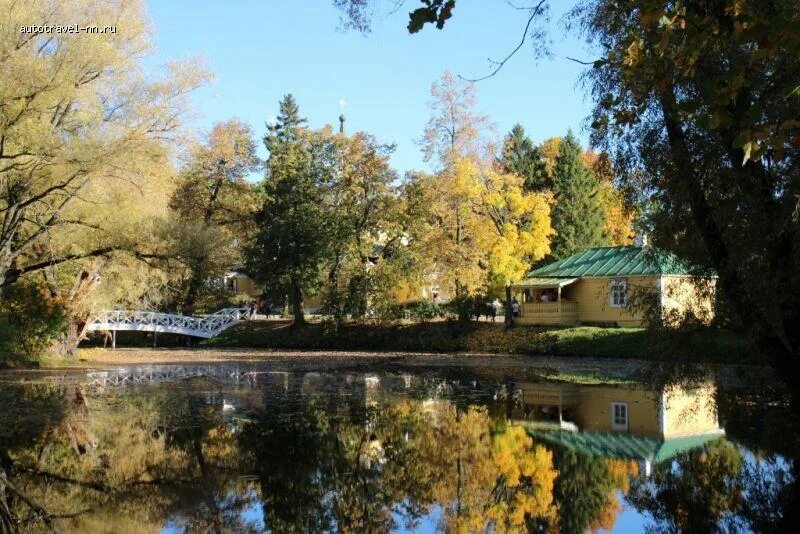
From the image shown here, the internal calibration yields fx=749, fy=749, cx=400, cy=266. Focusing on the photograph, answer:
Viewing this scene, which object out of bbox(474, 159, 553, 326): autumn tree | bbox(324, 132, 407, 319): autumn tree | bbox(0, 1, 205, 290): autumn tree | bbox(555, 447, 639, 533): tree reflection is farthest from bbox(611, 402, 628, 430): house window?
bbox(324, 132, 407, 319): autumn tree

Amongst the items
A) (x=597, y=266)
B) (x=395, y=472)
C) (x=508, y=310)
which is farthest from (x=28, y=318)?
(x=597, y=266)

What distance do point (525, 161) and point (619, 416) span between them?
4014 cm

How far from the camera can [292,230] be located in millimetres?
39719

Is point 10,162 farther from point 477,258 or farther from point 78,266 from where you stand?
point 477,258

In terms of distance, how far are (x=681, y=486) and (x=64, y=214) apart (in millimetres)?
19520

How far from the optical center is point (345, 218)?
38906mm

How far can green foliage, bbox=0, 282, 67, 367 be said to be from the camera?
83.4ft

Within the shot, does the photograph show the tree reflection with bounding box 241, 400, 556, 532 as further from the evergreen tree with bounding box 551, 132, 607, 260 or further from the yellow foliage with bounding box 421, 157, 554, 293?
the evergreen tree with bounding box 551, 132, 607, 260

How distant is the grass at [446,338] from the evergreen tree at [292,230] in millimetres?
3001

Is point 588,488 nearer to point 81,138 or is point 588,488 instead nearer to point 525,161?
point 81,138

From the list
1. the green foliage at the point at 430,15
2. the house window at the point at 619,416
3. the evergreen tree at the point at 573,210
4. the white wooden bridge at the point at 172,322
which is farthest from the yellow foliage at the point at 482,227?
the green foliage at the point at 430,15

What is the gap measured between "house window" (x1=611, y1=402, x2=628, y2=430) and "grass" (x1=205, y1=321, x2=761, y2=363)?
5.25m

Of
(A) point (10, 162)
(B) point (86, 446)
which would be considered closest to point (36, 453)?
(B) point (86, 446)

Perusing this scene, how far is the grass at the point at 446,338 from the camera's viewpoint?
29625 millimetres
